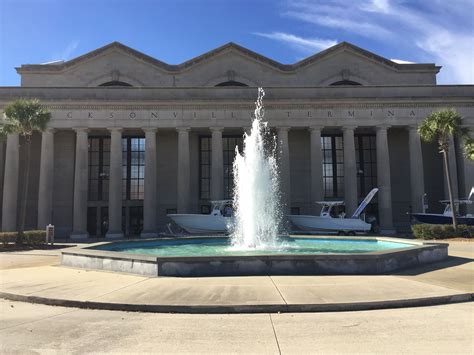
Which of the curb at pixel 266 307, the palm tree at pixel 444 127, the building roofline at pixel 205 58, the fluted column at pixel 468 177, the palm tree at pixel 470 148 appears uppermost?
the building roofline at pixel 205 58

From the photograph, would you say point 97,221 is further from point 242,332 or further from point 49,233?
point 242,332

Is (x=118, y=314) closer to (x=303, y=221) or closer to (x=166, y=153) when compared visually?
(x=303, y=221)

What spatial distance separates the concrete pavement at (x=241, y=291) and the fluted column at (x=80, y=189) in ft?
84.5

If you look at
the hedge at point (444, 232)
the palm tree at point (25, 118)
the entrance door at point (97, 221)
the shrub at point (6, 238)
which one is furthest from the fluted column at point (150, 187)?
the hedge at point (444, 232)

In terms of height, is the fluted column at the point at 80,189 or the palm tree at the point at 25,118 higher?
the palm tree at the point at 25,118

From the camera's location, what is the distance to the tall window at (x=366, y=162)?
43938 millimetres

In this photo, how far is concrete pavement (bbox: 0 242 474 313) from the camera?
827 centimetres

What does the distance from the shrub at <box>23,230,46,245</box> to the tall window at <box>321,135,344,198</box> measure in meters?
28.0

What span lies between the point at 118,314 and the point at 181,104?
1285 inches

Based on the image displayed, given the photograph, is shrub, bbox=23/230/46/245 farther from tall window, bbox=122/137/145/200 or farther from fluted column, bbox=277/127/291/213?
fluted column, bbox=277/127/291/213

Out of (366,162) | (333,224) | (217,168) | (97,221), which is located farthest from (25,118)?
(366,162)

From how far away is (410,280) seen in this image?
432 inches

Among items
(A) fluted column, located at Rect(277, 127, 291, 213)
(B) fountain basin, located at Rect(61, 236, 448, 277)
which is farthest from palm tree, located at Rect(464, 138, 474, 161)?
(B) fountain basin, located at Rect(61, 236, 448, 277)

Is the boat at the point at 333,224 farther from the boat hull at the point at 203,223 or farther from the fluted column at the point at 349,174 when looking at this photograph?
the boat hull at the point at 203,223
